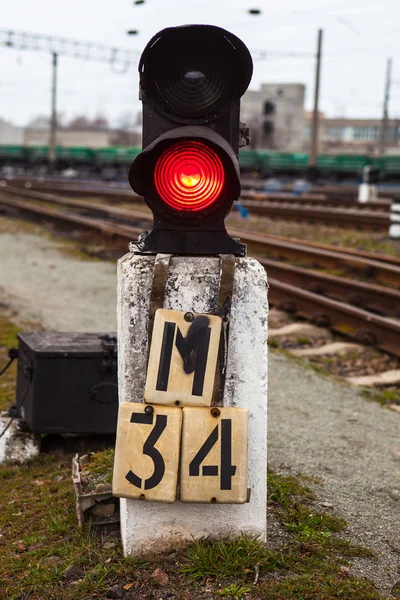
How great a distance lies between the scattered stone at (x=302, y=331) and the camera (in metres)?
7.69

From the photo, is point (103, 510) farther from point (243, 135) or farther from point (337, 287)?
point (337, 287)

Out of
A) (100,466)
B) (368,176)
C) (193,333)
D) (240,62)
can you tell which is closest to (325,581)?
(193,333)

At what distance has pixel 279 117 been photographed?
270ft

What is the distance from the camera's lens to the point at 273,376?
6.22m

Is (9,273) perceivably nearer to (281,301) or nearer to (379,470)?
(281,301)

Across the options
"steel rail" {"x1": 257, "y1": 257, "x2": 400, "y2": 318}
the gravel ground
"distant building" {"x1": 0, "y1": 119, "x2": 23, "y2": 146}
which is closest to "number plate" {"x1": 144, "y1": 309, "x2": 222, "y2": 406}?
the gravel ground

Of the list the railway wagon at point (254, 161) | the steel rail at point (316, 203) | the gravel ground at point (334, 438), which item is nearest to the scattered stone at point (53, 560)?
the gravel ground at point (334, 438)

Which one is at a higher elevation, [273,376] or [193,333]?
[193,333]

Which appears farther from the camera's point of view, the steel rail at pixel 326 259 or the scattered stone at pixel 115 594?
the steel rail at pixel 326 259

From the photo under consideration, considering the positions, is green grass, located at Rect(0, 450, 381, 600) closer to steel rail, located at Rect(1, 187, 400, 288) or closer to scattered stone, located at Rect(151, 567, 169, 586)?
scattered stone, located at Rect(151, 567, 169, 586)

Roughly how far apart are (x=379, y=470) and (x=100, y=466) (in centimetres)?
152

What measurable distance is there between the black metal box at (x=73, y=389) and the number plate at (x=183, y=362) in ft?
5.23

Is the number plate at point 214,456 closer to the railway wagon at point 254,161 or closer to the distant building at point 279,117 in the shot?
the railway wagon at point 254,161

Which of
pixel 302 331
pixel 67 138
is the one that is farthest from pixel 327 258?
pixel 67 138
